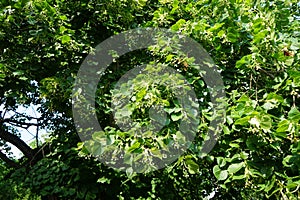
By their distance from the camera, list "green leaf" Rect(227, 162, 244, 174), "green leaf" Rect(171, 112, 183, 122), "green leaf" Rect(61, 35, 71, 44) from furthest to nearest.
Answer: "green leaf" Rect(61, 35, 71, 44) < "green leaf" Rect(171, 112, 183, 122) < "green leaf" Rect(227, 162, 244, 174)

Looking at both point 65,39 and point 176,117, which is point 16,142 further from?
point 176,117

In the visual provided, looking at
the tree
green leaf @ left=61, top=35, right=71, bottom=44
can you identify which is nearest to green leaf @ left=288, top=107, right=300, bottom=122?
the tree

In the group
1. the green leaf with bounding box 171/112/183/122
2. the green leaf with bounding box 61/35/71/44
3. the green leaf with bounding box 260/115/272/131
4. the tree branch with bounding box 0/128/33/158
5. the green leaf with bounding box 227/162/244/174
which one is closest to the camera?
the green leaf with bounding box 260/115/272/131

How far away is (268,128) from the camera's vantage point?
146 centimetres

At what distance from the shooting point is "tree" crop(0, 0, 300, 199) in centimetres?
160

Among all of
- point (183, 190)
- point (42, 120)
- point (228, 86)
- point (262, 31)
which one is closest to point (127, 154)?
point (228, 86)

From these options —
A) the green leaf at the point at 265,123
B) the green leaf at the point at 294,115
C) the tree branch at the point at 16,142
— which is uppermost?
the tree branch at the point at 16,142

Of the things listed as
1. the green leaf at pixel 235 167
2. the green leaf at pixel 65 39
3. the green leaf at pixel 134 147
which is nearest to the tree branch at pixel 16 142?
the green leaf at pixel 65 39

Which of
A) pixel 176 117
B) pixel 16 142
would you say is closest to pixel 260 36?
pixel 176 117

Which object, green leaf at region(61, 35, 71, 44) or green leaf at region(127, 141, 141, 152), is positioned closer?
green leaf at region(127, 141, 141, 152)

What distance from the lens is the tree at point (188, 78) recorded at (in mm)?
1602

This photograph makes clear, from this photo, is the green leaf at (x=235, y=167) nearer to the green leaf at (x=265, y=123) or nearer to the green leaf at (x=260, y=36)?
the green leaf at (x=265, y=123)

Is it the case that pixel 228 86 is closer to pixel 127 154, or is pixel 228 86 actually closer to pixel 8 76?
pixel 127 154

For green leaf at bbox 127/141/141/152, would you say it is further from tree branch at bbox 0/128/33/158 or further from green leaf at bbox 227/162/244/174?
tree branch at bbox 0/128/33/158
